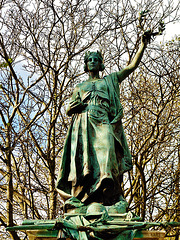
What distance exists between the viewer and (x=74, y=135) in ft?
18.3

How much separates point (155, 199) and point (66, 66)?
499 cm

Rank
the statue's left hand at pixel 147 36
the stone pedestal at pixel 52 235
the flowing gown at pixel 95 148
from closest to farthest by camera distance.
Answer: the stone pedestal at pixel 52 235
the flowing gown at pixel 95 148
the statue's left hand at pixel 147 36

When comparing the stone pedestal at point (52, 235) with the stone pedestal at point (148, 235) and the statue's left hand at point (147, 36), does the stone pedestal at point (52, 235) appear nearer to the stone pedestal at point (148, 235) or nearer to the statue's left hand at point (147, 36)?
the stone pedestal at point (148, 235)

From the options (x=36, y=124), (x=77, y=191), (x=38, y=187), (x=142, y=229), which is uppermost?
(x=36, y=124)

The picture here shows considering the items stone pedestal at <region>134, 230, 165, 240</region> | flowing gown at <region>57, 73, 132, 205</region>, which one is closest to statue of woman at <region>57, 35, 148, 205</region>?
flowing gown at <region>57, 73, 132, 205</region>

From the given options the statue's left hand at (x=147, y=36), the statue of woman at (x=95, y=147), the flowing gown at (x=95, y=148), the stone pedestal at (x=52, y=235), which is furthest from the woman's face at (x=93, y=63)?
the stone pedestal at (x=52, y=235)

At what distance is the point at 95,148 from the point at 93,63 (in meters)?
1.35

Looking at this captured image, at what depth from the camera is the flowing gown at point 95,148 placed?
17.0 feet

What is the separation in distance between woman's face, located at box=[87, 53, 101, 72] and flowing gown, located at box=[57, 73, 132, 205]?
0.71ft

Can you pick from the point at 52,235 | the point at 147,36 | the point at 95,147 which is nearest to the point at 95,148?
the point at 95,147

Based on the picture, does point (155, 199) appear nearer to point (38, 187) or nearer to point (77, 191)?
point (38, 187)

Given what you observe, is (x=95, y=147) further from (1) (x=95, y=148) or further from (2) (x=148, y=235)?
(2) (x=148, y=235)

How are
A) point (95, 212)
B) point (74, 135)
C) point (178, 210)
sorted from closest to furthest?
point (95, 212) < point (74, 135) < point (178, 210)

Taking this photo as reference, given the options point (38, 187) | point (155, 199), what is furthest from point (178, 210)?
point (38, 187)
